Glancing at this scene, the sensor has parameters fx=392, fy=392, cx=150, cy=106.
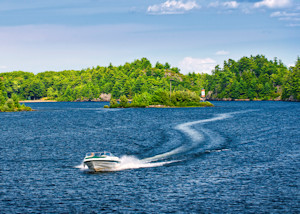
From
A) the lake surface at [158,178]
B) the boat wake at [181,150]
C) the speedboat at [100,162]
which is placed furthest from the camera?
the boat wake at [181,150]

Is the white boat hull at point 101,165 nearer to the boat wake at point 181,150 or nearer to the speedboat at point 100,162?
the speedboat at point 100,162

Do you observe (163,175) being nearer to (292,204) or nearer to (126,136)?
(292,204)

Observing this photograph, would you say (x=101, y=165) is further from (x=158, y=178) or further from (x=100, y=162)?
(x=158, y=178)

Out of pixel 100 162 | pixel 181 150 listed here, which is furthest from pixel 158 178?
pixel 181 150

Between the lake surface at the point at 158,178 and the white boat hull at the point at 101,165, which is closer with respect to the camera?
the lake surface at the point at 158,178

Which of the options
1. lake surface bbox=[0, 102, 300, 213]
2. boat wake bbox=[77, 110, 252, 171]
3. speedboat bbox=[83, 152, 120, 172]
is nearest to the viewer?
lake surface bbox=[0, 102, 300, 213]

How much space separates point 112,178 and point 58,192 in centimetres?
827

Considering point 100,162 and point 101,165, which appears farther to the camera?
point 101,165

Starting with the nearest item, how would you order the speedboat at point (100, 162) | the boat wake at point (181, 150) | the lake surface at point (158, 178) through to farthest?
the lake surface at point (158, 178), the speedboat at point (100, 162), the boat wake at point (181, 150)

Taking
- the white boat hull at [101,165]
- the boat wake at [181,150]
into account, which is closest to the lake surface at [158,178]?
the boat wake at [181,150]

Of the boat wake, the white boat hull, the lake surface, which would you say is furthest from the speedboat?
the lake surface

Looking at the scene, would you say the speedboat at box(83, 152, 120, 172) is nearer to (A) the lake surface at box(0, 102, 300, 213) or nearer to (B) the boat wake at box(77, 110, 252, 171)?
(B) the boat wake at box(77, 110, 252, 171)

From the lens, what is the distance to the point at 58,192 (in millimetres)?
41844

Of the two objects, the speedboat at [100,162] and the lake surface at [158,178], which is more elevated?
the speedboat at [100,162]
